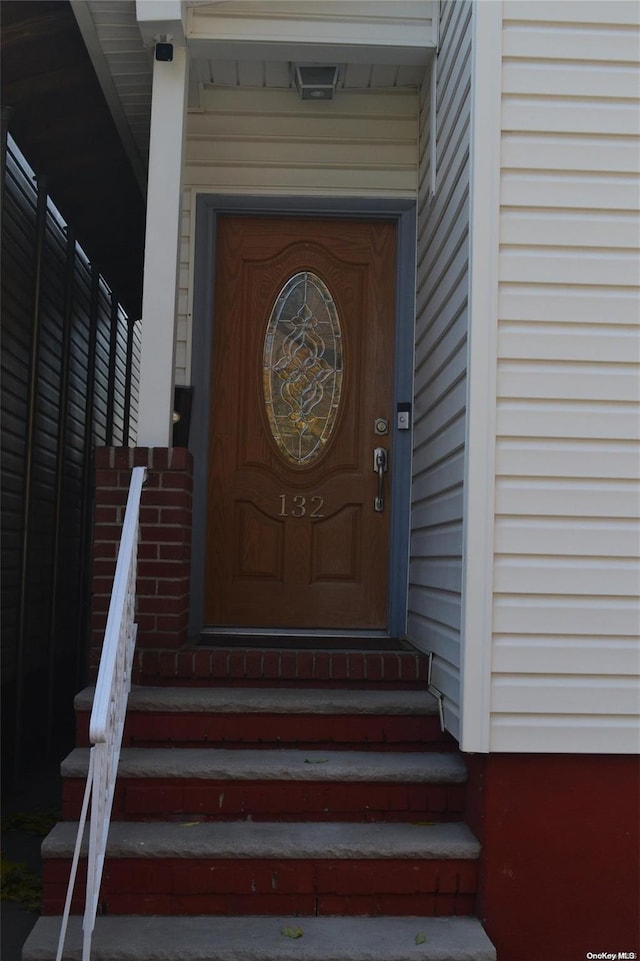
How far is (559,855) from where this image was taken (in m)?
2.80

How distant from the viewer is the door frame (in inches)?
164

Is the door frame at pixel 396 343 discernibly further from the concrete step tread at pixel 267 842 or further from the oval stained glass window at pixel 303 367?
the concrete step tread at pixel 267 842

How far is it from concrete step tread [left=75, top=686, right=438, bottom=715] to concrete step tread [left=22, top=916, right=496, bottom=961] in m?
0.69

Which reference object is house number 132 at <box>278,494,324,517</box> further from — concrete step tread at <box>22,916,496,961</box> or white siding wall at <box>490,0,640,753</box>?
concrete step tread at <box>22,916,496,961</box>

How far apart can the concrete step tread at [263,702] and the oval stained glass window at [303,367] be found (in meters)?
1.31

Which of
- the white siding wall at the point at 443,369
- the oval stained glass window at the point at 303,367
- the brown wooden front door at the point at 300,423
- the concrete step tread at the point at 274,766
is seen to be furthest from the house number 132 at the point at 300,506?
the concrete step tread at the point at 274,766

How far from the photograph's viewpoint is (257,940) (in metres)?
2.62

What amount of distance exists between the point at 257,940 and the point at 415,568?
1.76 m

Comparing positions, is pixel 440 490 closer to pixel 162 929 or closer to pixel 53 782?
pixel 162 929

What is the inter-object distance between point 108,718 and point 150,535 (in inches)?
43.0

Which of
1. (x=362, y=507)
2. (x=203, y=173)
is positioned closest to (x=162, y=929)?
(x=362, y=507)

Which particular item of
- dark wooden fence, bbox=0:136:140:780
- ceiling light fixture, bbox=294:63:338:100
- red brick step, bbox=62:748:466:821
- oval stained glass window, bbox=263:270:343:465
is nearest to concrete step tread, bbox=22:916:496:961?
red brick step, bbox=62:748:466:821

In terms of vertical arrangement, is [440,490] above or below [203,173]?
below

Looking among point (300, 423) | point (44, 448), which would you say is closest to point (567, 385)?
point (300, 423)
